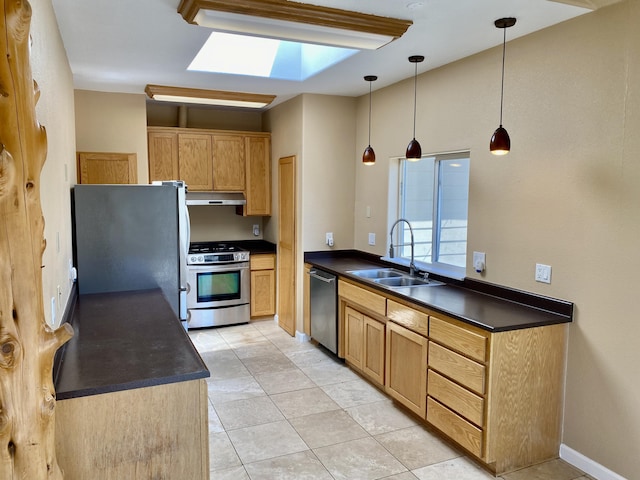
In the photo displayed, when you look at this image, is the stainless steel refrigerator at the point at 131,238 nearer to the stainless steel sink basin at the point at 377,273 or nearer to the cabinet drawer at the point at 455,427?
the stainless steel sink basin at the point at 377,273

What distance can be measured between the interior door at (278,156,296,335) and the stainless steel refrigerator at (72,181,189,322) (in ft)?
5.28

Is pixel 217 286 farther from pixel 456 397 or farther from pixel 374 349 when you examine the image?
pixel 456 397

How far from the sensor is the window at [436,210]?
3766 mm

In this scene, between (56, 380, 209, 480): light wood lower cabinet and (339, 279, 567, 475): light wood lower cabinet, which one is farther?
(339, 279, 567, 475): light wood lower cabinet

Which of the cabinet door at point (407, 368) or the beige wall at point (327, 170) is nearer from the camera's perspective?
the cabinet door at point (407, 368)

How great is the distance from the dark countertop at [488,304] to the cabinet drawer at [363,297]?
8cm

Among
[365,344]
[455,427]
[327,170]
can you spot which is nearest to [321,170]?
[327,170]

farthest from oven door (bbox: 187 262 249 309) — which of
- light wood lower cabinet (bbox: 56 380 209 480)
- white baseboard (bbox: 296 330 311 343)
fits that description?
light wood lower cabinet (bbox: 56 380 209 480)

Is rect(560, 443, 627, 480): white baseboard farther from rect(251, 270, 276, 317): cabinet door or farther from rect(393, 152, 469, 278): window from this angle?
rect(251, 270, 276, 317): cabinet door

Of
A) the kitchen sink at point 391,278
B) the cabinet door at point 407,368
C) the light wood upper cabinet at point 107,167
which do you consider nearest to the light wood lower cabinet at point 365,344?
the cabinet door at point 407,368

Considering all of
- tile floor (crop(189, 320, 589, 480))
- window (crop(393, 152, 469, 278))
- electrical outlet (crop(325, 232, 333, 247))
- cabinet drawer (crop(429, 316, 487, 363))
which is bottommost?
tile floor (crop(189, 320, 589, 480))

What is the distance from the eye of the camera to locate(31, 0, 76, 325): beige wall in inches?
74.4

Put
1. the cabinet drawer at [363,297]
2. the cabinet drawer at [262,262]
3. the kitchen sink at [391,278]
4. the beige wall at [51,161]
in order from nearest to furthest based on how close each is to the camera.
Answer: the beige wall at [51,161]
the cabinet drawer at [363,297]
the kitchen sink at [391,278]
the cabinet drawer at [262,262]

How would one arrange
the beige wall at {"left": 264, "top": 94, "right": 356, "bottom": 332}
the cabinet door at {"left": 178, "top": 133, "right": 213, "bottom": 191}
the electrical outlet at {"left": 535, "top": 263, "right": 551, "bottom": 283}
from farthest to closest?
the cabinet door at {"left": 178, "top": 133, "right": 213, "bottom": 191} < the beige wall at {"left": 264, "top": 94, "right": 356, "bottom": 332} < the electrical outlet at {"left": 535, "top": 263, "right": 551, "bottom": 283}
